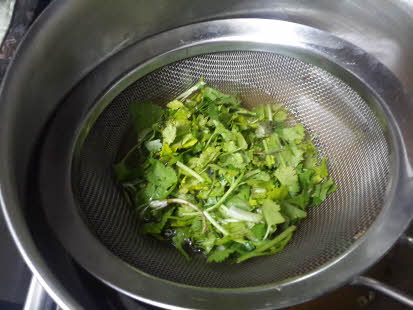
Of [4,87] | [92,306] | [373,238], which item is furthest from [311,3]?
[92,306]

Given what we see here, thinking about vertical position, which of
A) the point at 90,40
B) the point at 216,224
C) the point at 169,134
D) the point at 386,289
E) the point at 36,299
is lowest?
the point at 36,299

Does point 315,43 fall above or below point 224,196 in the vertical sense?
above

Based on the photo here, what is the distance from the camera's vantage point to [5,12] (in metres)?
1.34

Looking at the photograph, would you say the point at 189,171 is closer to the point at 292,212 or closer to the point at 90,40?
the point at 292,212

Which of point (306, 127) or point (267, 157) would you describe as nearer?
point (267, 157)

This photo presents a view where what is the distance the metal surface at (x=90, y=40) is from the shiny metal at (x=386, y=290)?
0.73 meters

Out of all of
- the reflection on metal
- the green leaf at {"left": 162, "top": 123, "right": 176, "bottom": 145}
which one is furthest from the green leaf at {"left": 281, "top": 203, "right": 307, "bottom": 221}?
the reflection on metal

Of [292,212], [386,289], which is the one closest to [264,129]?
[292,212]

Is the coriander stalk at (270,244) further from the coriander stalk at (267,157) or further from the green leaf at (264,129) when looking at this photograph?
the green leaf at (264,129)

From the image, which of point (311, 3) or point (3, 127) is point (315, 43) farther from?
point (3, 127)

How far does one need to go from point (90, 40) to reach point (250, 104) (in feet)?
2.24

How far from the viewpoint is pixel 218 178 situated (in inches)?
51.7

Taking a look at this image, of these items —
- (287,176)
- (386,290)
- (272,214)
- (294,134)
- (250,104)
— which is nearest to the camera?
(386,290)

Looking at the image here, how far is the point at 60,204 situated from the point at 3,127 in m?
0.26
